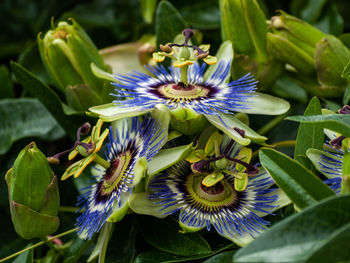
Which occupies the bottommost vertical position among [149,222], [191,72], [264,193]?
[149,222]

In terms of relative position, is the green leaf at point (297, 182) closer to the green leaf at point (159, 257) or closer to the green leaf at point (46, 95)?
the green leaf at point (159, 257)

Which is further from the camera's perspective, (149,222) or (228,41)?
(228,41)

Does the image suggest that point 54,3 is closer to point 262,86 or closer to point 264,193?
point 262,86

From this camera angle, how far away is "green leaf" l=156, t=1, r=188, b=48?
1274 millimetres

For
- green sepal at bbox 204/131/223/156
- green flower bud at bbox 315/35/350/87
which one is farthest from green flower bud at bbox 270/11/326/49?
green sepal at bbox 204/131/223/156

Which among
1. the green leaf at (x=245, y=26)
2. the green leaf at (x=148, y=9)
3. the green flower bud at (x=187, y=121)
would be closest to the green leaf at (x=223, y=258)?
the green flower bud at (x=187, y=121)

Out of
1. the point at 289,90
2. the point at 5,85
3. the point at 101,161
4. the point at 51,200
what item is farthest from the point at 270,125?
the point at 5,85

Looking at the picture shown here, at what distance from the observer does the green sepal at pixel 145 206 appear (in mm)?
931

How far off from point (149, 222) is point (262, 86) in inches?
17.7

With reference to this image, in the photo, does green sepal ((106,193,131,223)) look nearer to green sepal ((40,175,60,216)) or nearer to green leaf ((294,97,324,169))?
green sepal ((40,175,60,216))

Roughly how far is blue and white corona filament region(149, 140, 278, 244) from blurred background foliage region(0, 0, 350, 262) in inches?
2.0

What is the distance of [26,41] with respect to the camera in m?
1.90

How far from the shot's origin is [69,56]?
1187 mm

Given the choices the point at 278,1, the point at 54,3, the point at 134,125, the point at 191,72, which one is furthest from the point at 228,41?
the point at 54,3
